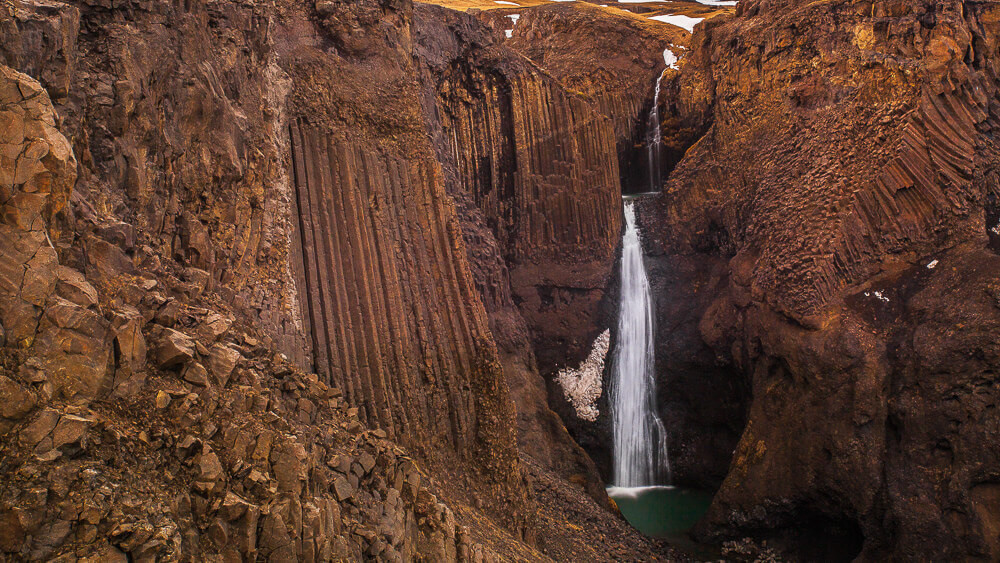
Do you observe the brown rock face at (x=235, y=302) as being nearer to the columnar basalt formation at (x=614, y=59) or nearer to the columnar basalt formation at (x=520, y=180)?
the columnar basalt formation at (x=520, y=180)

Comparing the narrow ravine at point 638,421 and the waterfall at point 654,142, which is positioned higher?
the waterfall at point 654,142

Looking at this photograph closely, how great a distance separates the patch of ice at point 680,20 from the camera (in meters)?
25.3

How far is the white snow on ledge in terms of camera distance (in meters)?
19.0

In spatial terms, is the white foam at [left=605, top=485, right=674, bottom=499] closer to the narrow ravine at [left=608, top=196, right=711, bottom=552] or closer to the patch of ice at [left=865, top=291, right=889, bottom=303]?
the narrow ravine at [left=608, top=196, right=711, bottom=552]

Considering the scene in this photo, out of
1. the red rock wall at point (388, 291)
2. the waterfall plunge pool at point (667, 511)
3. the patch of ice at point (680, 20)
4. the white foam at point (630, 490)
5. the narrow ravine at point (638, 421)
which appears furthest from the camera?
the patch of ice at point (680, 20)

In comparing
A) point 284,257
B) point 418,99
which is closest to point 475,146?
point 418,99

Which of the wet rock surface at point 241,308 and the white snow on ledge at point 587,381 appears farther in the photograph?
the white snow on ledge at point 587,381

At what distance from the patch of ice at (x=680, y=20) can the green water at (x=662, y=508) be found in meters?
15.3

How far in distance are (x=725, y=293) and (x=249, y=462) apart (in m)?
15.3

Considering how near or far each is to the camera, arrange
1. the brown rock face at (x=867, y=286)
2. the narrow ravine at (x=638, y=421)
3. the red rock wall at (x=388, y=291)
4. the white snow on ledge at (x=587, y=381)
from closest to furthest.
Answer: the red rock wall at (x=388, y=291)
the brown rock face at (x=867, y=286)
the narrow ravine at (x=638, y=421)
the white snow on ledge at (x=587, y=381)

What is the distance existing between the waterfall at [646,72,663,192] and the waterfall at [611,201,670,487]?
7.83 ft

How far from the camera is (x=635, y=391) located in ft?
63.5

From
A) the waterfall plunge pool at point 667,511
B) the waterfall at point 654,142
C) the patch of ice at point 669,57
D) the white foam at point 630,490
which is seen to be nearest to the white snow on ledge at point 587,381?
the white foam at point 630,490

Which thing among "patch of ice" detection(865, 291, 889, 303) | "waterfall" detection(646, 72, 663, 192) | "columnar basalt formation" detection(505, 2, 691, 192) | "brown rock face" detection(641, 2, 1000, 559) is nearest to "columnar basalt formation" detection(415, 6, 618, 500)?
"columnar basalt formation" detection(505, 2, 691, 192)
